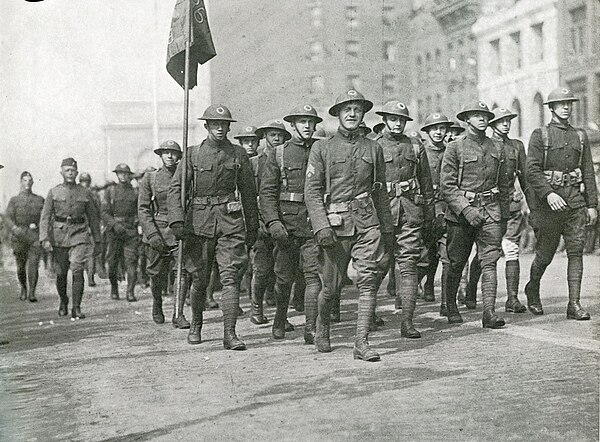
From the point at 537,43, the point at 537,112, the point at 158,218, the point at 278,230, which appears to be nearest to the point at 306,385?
the point at 278,230

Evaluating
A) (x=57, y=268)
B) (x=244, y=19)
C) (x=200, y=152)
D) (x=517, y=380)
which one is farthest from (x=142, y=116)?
(x=517, y=380)

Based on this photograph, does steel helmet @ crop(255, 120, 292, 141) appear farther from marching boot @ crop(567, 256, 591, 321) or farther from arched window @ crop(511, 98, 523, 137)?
arched window @ crop(511, 98, 523, 137)

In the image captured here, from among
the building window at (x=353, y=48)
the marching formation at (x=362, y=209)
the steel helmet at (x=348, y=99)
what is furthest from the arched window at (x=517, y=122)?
the steel helmet at (x=348, y=99)

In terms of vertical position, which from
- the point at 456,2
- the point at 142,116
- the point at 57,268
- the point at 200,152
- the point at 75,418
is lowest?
the point at 75,418

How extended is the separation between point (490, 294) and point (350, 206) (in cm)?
211

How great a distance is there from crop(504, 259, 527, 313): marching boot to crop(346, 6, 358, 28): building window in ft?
138

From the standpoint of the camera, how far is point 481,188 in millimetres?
9570

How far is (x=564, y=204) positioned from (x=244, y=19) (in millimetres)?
41517

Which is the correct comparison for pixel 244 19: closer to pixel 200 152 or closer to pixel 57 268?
pixel 57 268

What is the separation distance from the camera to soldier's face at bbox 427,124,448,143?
11270 millimetres

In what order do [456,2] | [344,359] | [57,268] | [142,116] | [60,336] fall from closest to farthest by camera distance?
[344,359]
[60,336]
[57,268]
[456,2]
[142,116]

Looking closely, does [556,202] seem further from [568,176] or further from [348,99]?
[348,99]

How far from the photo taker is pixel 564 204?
9.71m

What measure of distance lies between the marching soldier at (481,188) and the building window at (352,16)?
4303 centimetres
